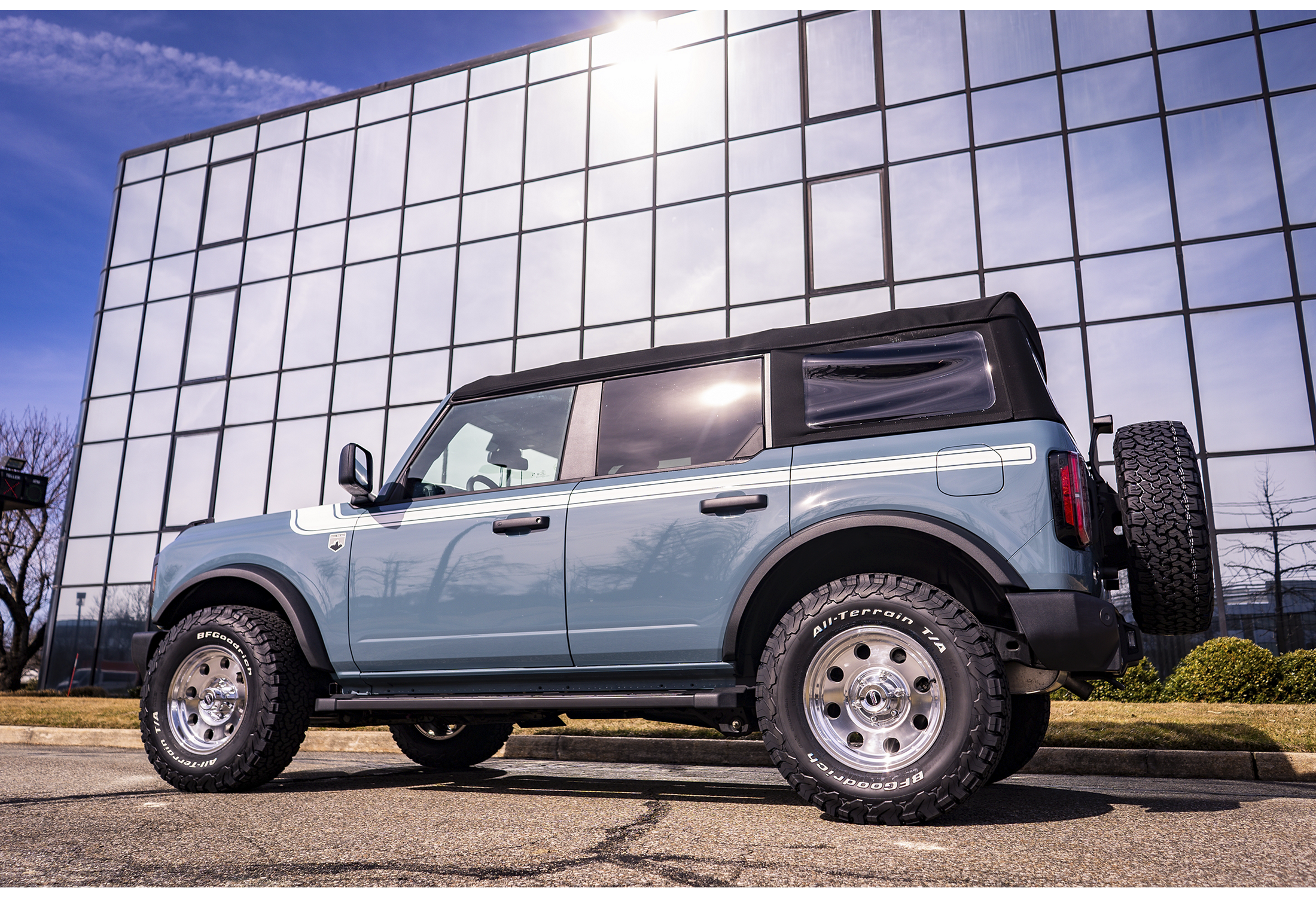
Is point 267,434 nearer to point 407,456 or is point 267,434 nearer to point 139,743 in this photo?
point 139,743

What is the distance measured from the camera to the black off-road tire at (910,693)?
3451 mm

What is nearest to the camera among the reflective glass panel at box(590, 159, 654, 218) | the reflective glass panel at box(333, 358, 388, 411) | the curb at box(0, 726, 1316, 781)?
the curb at box(0, 726, 1316, 781)

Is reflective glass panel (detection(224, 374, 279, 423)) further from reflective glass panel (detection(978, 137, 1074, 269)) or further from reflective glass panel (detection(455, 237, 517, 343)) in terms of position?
reflective glass panel (detection(978, 137, 1074, 269))

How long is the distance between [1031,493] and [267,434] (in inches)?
775

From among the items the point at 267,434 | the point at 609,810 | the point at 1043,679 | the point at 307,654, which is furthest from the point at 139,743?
the point at 267,434

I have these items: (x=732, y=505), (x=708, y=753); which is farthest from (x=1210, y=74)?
(x=732, y=505)

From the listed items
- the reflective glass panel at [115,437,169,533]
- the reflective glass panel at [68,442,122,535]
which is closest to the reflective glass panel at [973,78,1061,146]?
the reflective glass panel at [115,437,169,533]

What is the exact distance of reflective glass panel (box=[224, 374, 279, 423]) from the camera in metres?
20.8

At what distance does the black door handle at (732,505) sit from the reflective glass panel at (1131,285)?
12.8m

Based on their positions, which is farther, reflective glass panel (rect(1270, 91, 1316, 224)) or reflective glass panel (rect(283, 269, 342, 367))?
reflective glass panel (rect(283, 269, 342, 367))

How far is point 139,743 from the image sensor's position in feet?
29.1

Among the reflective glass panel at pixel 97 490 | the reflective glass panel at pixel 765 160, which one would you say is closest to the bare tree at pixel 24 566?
the reflective glass panel at pixel 97 490

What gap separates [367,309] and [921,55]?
1236cm

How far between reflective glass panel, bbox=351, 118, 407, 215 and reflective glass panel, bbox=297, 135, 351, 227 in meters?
0.28
